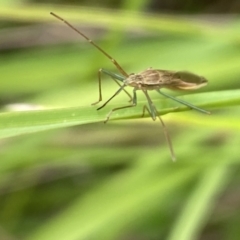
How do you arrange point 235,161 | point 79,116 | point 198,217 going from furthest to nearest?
point 235,161
point 198,217
point 79,116

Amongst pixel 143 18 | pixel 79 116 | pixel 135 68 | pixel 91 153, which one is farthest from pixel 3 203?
pixel 79 116

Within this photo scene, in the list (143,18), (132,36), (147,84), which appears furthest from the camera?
(132,36)

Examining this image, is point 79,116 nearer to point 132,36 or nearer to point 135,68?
point 135,68

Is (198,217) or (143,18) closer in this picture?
(198,217)

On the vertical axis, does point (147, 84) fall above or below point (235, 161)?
above

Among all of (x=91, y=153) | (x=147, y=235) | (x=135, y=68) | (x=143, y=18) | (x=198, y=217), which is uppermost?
(x=143, y=18)

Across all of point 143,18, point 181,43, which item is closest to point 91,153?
point 143,18
